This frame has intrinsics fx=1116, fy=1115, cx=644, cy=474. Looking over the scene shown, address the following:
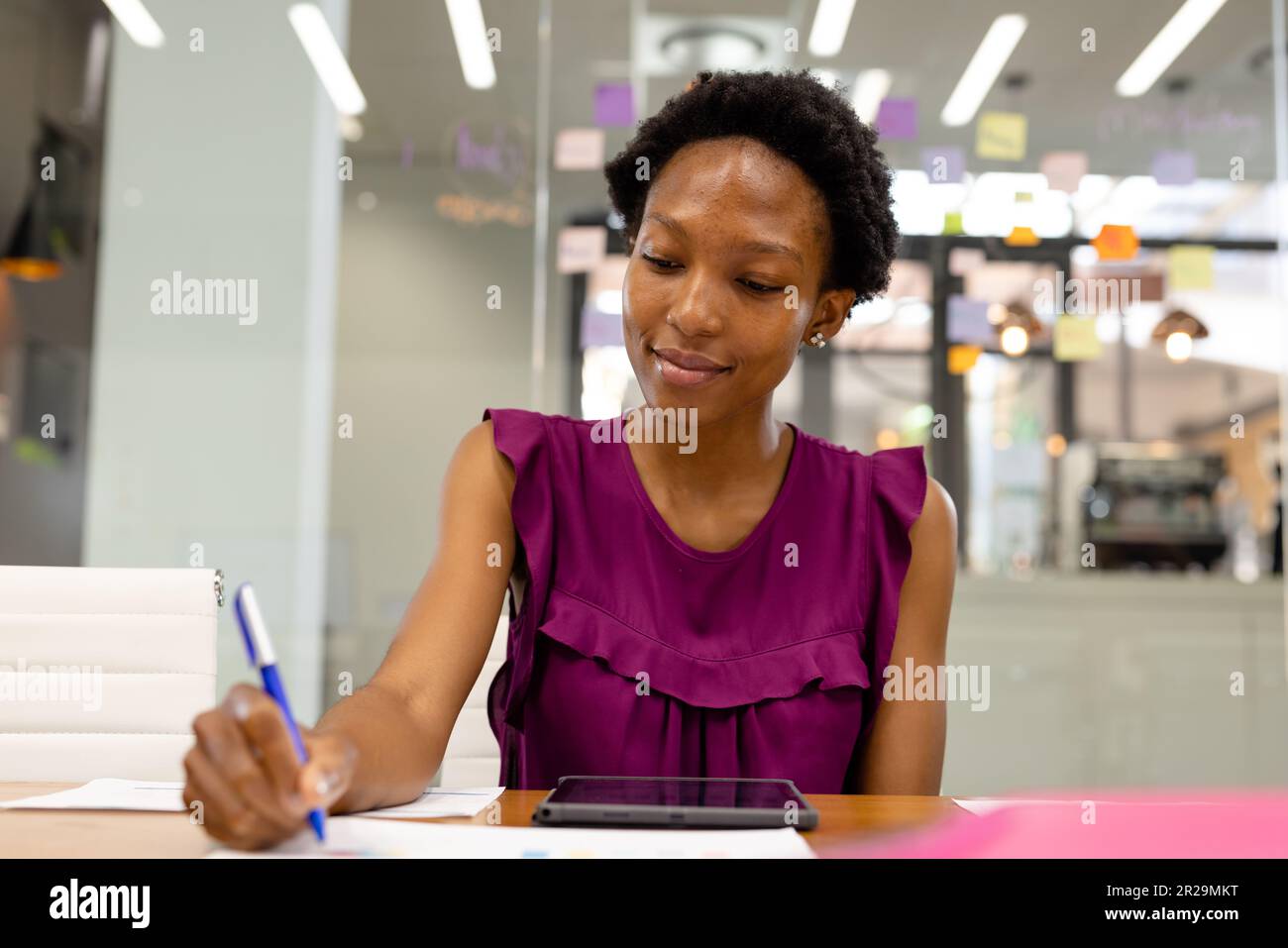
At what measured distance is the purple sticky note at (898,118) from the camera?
3615 millimetres

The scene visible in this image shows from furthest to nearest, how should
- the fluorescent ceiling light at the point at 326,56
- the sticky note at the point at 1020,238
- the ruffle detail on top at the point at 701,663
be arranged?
the sticky note at the point at 1020,238
the fluorescent ceiling light at the point at 326,56
the ruffle detail on top at the point at 701,663

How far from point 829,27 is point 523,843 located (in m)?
3.34

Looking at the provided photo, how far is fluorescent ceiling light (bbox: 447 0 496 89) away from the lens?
3260 millimetres

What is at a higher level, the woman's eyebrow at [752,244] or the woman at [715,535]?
the woman's eyebrow at [752,244]

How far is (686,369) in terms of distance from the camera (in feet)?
4.01

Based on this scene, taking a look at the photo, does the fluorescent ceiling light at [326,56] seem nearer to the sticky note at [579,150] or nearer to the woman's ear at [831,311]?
the sticky note at [579,150]

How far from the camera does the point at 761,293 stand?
1.22m

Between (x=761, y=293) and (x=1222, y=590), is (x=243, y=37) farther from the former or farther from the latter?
(x=1222, y=590)

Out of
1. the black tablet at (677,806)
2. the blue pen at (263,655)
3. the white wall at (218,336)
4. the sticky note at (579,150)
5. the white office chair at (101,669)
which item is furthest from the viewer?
the sticky note at (579,150)

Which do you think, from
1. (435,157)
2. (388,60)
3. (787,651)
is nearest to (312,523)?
(435,157)

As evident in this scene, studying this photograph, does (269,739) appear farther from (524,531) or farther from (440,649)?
(524,531)

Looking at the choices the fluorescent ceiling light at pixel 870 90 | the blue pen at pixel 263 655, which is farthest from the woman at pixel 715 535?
the fluorescent ceiling light at pixel 870 90

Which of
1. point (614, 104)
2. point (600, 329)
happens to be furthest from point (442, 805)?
point (614, 104)

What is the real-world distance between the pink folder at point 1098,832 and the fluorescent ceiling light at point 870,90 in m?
3.11
